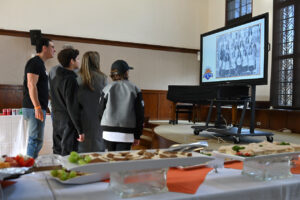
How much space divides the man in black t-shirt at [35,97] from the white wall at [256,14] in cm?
525

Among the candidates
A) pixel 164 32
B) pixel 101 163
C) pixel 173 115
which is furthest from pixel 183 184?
pixel 164 32

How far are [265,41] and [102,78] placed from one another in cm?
209

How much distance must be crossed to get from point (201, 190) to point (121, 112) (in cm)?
148

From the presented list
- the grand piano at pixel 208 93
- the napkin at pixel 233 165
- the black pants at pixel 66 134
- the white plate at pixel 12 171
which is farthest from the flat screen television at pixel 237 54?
the white plate at pixel 12 171

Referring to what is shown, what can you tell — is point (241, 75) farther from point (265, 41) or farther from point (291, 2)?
point (291, 2)

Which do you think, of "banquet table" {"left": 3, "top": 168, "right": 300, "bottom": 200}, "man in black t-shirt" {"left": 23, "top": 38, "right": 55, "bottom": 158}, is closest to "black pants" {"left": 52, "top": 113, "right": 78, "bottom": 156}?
"man in black t-shirt" {"left": 23, "top": 38, "right": 55, "bottom": 158}

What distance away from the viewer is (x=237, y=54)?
13.0ft

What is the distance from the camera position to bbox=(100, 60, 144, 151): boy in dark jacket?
2.34 meters

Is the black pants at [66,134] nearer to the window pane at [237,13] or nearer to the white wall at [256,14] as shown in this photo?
the white wall at [256,14]

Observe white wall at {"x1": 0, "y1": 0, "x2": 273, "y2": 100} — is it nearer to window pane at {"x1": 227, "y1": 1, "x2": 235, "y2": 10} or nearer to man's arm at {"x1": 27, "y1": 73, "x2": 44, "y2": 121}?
window pane at {"x1": 227, "y1": 1, "x2": 235, "y2": 10}

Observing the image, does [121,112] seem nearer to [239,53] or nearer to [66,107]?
[66,107]

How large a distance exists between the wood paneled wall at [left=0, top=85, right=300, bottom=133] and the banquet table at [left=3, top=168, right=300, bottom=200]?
16.6ft

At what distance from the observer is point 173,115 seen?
22.2 feet

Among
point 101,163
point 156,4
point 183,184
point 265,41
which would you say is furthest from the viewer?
point 156,4
